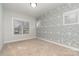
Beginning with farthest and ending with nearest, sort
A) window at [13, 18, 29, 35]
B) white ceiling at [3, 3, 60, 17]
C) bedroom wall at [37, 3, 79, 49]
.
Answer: bedroom wall at [37, 3, 79, 49]
window at [13, 18, 29, 35]
white ceiling at [3, 3, 60, 17]

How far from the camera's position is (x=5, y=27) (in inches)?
68.2

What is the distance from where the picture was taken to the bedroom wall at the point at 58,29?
1921 mm

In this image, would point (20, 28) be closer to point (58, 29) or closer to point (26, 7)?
point (26, 7)

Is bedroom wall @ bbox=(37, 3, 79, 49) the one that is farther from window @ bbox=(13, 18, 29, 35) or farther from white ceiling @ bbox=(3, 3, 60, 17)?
window @ bbox=(13, 18, 29, 35)

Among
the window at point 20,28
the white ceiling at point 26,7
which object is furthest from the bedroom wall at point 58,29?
the window at point 20,28

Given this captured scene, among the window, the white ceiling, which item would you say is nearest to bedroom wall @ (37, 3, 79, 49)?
the white ceiling

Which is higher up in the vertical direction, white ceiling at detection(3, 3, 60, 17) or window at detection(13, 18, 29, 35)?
white ceiling at detection(3, 3, 60, 17)

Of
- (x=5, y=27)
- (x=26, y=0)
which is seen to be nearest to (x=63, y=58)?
(x=26, y=0)

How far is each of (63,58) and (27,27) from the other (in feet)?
3.42

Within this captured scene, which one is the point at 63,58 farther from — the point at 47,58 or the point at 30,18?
the point at 30,18

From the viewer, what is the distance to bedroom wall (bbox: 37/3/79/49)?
1.92 meters

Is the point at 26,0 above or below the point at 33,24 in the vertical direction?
above

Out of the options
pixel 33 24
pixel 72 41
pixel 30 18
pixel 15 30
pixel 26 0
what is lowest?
pixel 72 41

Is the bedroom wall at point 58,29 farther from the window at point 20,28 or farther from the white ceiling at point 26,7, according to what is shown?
the window at point 20,28
